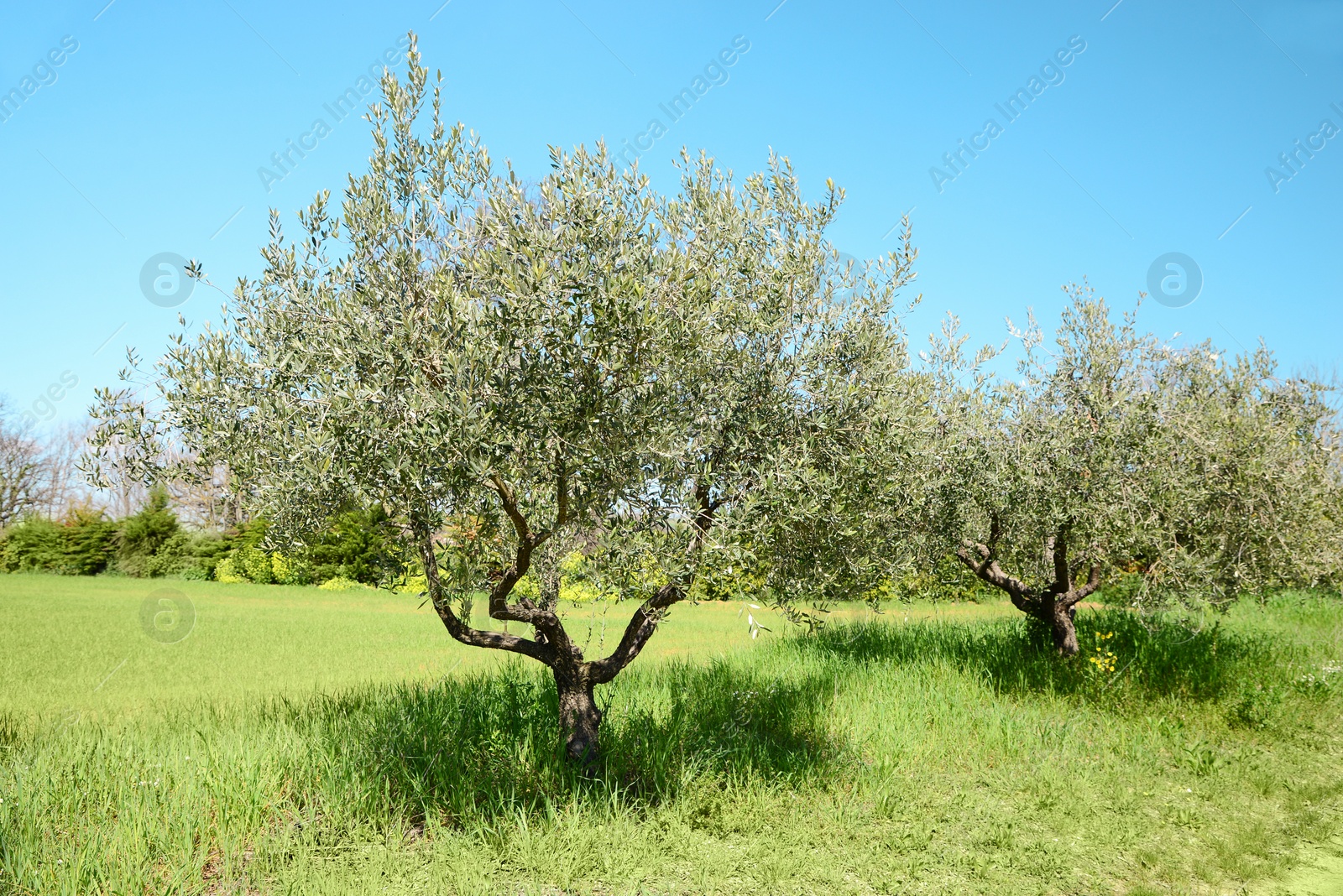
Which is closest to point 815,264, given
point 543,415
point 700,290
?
point 700,290

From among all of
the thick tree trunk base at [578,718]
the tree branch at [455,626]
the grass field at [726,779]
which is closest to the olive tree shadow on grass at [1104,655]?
the grass field at [726,779]

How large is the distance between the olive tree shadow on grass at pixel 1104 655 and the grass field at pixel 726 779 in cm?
8

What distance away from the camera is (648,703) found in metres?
12.7

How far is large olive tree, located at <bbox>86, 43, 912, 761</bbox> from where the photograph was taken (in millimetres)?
7012

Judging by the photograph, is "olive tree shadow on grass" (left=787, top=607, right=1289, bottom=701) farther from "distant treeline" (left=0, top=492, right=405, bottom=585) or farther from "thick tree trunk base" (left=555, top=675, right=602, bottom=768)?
"distant treeline" (left=0, top=492, right=405, bottom=585)

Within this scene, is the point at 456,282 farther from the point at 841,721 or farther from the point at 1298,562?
the point at 1298,562

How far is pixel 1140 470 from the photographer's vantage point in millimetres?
13367

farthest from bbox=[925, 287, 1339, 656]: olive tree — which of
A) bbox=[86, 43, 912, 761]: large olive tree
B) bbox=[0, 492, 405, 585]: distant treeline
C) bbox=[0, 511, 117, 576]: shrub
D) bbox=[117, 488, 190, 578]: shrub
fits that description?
bbox=[0, 511, 117, 576]: shrub

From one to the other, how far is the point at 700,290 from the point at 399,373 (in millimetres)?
3090

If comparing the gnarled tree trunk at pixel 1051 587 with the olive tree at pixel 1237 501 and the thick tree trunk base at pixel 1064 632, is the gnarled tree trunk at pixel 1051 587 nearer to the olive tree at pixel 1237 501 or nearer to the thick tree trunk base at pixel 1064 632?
the thick tree trunk base at pixel 1064 632

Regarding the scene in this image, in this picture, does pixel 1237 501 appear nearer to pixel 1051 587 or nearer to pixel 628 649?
pixel 1051 587

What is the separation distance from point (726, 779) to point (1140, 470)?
9.15 meters

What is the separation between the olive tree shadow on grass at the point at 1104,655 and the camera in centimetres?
1482

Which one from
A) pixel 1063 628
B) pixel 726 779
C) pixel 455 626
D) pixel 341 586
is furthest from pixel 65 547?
pixel 1063 628
